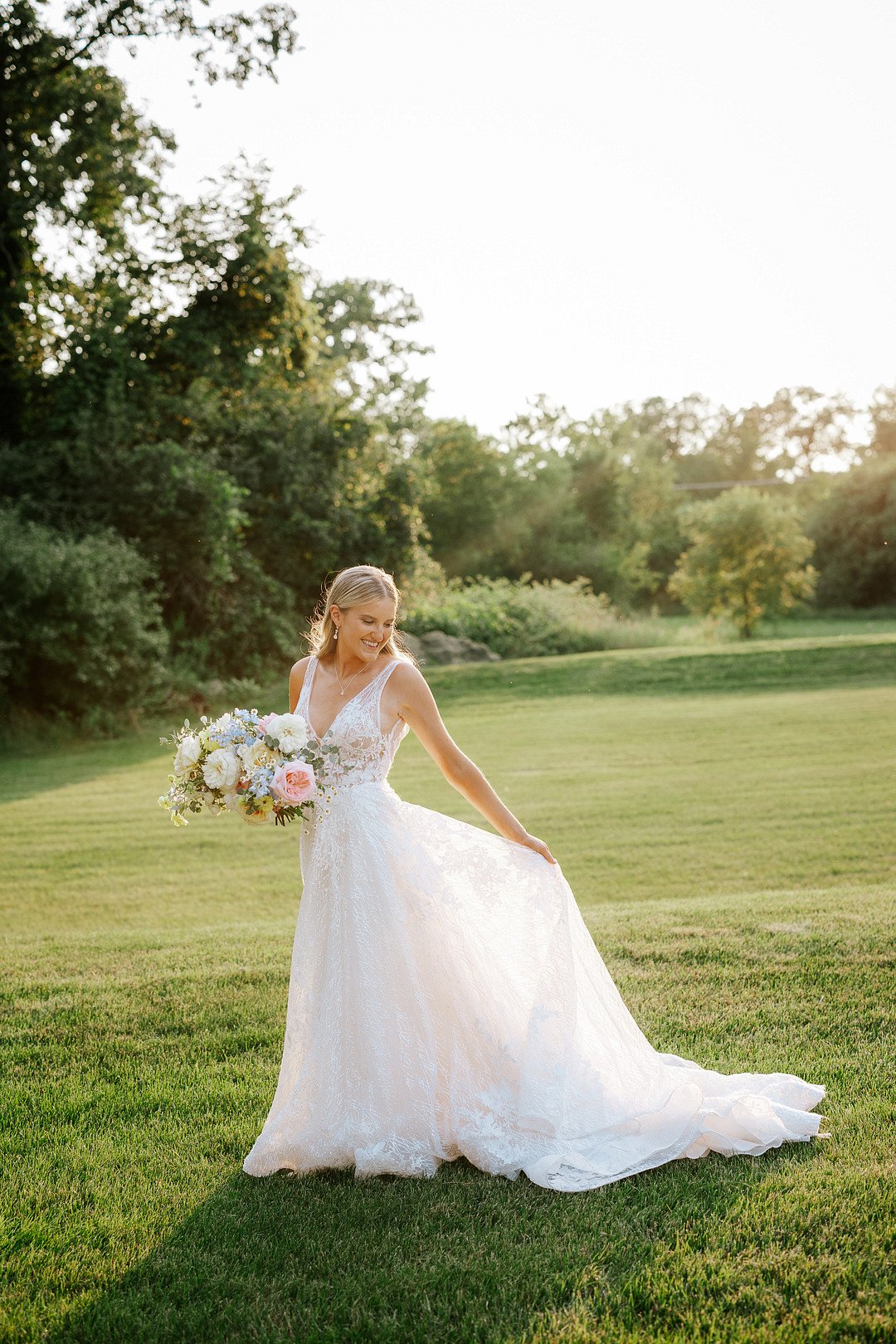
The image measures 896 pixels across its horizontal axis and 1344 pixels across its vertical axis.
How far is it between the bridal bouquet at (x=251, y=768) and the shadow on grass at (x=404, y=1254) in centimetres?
125

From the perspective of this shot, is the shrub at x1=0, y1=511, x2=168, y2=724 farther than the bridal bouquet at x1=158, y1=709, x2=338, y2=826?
Yes

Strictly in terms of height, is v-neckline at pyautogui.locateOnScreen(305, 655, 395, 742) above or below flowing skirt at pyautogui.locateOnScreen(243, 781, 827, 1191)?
above

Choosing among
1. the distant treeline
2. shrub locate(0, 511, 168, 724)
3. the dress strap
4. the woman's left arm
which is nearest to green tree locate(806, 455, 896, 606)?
the distant treeline

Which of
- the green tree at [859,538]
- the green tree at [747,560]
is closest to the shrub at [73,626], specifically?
the green tree at [747,560]

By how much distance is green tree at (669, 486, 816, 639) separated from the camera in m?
32.9

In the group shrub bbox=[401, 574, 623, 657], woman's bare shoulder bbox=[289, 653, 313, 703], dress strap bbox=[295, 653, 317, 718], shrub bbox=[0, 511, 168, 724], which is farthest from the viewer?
shrub bbox=[401, 574, 623, 657]

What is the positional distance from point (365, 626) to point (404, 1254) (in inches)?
79.4

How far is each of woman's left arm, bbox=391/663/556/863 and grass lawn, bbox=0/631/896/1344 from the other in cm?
121

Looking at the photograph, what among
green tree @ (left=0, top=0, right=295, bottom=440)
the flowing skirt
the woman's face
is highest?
green tree @ (left=0, top=0, right=295, bottom=440)

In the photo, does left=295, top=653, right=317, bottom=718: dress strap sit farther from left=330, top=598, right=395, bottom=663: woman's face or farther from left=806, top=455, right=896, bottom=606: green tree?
left=806, top=455, right=896, bottom=606: green tree

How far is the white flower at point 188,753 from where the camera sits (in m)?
3.72

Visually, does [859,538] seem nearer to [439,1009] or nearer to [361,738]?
[361,738]

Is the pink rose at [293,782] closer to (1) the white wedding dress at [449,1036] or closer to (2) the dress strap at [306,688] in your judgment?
(1) the white wedding dress at [449,1036]

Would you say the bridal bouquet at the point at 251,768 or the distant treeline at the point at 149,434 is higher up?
the distant treeline at the point at 149,434
